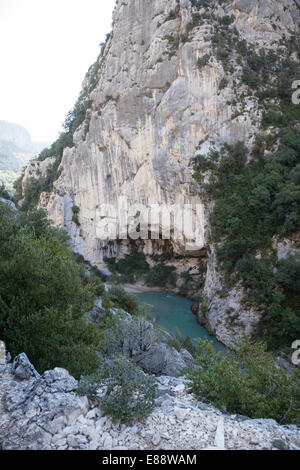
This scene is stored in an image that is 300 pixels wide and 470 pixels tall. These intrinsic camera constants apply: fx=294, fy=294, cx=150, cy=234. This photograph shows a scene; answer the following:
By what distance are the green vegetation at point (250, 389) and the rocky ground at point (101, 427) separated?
45 centimetres

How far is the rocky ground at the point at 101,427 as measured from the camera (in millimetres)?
4117

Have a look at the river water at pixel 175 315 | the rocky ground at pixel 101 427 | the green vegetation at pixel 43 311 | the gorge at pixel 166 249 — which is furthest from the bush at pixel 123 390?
the river water at pixel 175 315

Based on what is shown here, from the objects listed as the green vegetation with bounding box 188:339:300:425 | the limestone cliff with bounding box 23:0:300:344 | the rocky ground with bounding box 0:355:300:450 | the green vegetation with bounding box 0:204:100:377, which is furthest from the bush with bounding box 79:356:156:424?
the limestone cliff with bounding box 23:0:300:344

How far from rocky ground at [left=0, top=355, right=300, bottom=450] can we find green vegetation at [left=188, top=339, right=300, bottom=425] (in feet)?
1.46

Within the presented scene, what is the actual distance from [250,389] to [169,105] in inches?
948

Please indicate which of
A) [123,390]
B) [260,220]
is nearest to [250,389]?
[123,390]

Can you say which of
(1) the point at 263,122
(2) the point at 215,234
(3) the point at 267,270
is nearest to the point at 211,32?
(1) the point at 263,122

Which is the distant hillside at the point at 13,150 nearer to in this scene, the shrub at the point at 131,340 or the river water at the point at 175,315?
the river water at the point at 175,315

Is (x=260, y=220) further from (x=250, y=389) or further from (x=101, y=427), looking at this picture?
(x=101, y=427)

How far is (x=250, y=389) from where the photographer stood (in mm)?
5859

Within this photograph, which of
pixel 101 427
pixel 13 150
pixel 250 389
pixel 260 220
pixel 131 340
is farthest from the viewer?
pixel 13 150

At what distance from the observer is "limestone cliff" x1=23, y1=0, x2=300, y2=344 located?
2416 cm

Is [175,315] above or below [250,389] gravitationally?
below
